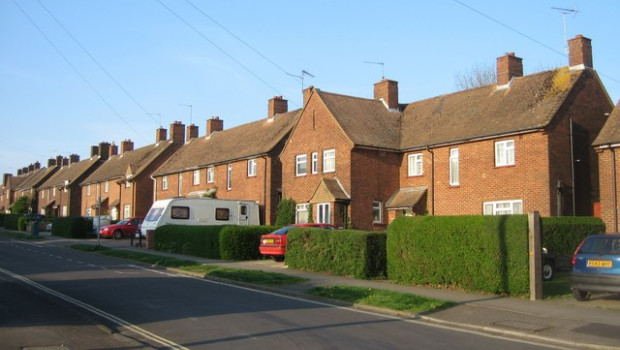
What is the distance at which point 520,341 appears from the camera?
9.80 metres

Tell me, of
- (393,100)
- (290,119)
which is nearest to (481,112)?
(393,100)

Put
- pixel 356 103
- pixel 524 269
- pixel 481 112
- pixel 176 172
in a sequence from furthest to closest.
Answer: pixel 176 172 < pixel 356 103 < pixel 481 112 < pixel 524 269

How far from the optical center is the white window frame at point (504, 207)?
24781 mm

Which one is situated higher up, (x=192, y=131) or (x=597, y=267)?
(x=192, y=131)

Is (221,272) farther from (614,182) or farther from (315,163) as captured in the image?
(614,182)

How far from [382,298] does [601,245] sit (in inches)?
195

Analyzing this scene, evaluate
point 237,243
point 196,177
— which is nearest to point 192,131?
point 196,177

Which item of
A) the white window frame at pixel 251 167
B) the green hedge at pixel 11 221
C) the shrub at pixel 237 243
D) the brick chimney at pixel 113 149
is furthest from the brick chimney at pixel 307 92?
the brick chimney at pixel 113 149

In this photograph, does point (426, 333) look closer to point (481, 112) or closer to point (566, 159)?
point (566, 159)

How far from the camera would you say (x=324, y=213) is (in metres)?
30.4

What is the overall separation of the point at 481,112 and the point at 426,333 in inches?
775

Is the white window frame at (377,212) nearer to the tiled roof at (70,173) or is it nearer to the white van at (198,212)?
the white van at (198,212)

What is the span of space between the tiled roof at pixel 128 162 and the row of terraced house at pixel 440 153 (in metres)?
13.3

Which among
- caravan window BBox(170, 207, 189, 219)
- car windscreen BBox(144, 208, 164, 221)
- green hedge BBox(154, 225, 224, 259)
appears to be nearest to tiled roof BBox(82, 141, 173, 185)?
car windscreen BBox(144, 208, 164, 221)
